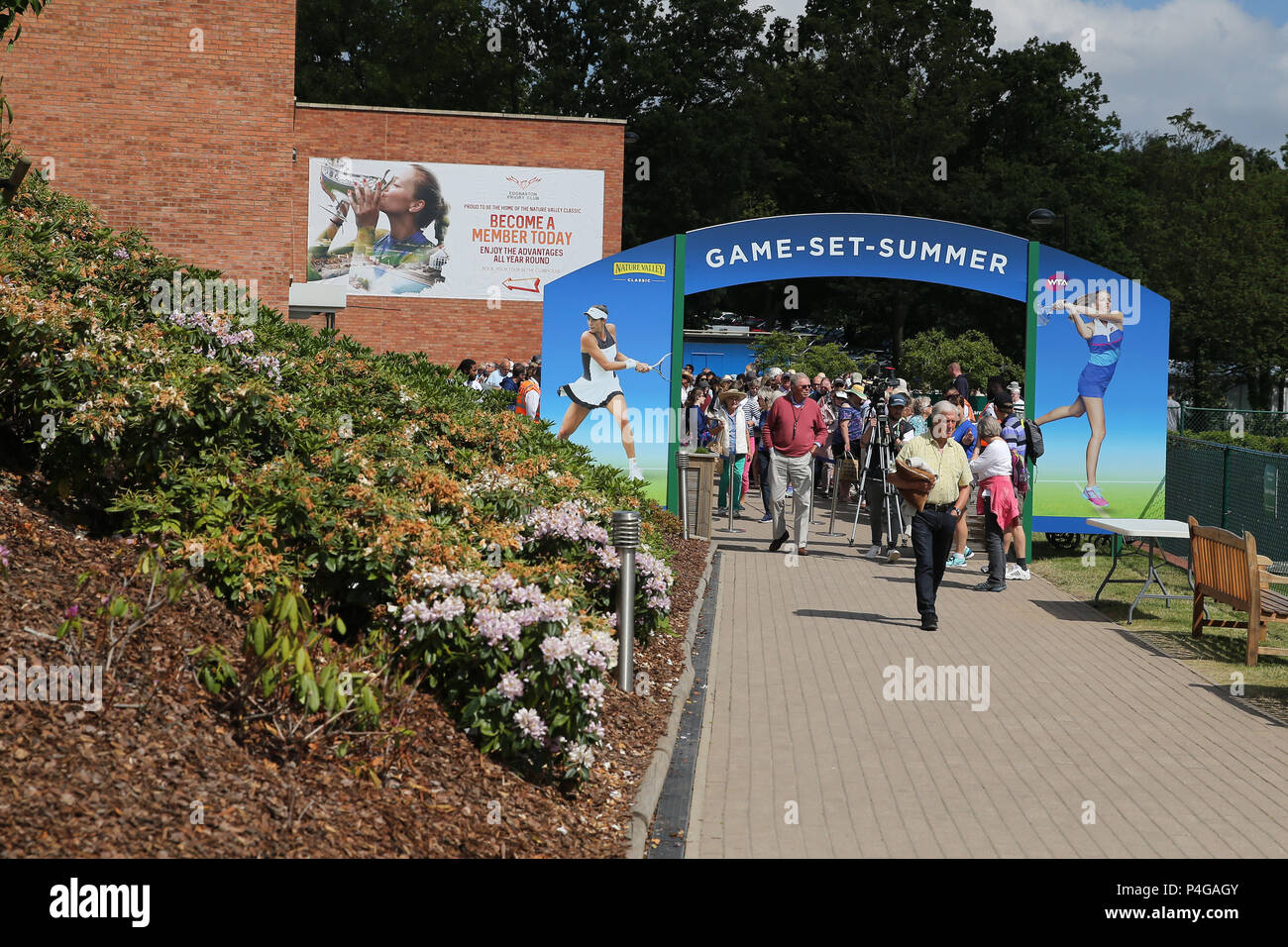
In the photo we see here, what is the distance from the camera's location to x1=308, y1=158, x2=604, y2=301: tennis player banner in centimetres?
3033

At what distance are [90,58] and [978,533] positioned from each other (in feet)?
43.6

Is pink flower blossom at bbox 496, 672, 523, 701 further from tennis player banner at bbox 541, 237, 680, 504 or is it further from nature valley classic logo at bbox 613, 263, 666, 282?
nature valley classic logo at bbox 613, 263, 666, 282

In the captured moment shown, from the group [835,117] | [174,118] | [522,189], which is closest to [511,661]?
[174,118]

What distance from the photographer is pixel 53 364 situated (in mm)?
7098

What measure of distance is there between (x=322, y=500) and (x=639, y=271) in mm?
10102

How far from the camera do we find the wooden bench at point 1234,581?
397 inches

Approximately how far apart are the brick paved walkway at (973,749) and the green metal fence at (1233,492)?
322 cm

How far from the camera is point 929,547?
11164 millimetres

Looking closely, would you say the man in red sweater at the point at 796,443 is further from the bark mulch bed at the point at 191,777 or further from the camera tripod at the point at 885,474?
the bark mulch bed at the point at 191,777

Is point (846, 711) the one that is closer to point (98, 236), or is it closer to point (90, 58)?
point (98, 236)

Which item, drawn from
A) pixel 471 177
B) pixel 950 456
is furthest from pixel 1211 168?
pixel 950 456

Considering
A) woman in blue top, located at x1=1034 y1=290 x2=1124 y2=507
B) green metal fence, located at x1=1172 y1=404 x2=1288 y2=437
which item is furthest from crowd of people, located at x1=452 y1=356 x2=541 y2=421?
green metal fence, located at x1=1172 y1=404 x2=1288 y2=437

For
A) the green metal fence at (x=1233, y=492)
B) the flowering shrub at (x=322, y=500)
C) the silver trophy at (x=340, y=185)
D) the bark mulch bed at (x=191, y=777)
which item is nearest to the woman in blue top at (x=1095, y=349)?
the green metal fence at (x=1233, y=492)
